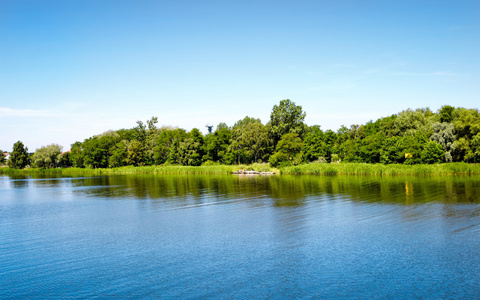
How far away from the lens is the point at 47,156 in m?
120

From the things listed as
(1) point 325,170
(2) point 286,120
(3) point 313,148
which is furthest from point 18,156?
(1) point 325,170

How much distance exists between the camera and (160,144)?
115 metres

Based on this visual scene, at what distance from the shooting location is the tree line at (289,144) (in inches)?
2712

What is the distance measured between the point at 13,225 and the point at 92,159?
9547 centimetres

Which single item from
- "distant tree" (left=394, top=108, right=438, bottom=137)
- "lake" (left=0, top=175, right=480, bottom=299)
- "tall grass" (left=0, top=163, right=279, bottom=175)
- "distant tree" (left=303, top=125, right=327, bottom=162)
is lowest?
"lake" (left=0, top=175, right=480, bottom=299)

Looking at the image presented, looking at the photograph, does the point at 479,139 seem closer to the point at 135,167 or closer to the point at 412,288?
the point at 412,288

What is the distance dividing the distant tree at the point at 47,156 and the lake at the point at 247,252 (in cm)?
9893

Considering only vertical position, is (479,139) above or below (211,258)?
above

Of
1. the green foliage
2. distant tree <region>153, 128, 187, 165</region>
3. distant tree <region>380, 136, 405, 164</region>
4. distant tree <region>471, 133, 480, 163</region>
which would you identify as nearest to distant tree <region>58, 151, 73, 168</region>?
distant tree <region>153, 128, 187, 165</region>

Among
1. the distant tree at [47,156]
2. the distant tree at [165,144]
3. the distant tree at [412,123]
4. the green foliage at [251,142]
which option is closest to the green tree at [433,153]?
the distant tree at [412,123]

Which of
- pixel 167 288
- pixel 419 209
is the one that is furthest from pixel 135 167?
pixel 167 288

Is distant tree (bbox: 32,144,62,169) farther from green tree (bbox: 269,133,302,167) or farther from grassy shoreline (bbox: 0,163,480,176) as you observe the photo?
green tree (bbox: 269,133,302,167)

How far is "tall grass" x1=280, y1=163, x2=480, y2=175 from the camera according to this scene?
62.8 meters

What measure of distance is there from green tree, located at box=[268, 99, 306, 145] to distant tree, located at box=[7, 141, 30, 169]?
92.1 metres
